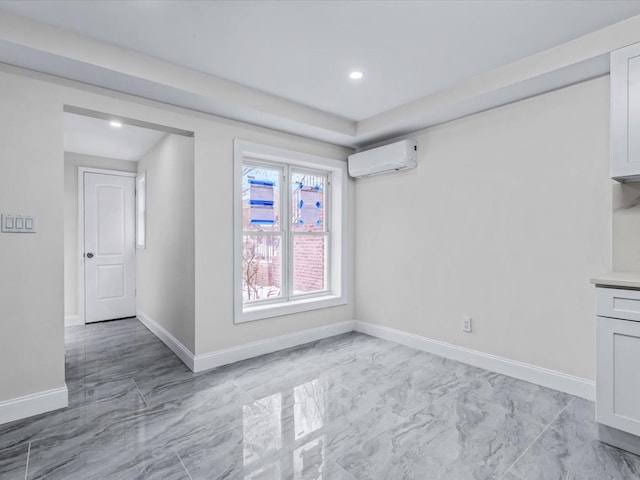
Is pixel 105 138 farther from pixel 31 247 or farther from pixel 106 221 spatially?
pixel 31 247

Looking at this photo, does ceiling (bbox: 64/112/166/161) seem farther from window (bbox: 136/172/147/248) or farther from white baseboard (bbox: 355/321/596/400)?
white baseboard (bbox: 355/321/596/400)

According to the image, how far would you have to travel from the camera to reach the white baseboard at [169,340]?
122 inches

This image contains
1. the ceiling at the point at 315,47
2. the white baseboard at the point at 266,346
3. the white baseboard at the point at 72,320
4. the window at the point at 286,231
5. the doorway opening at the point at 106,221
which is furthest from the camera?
the white baseboard at the point at 72,320

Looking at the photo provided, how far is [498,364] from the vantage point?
2.91m

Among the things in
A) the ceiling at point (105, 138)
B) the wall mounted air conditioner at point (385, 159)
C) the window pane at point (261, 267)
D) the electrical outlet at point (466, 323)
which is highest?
the ceiling at point (105, 138)

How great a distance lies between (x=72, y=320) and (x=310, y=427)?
428 centimetres

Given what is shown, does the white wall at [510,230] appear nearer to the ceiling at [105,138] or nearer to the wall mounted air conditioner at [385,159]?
the wall mounted air conditioner at [385,159]

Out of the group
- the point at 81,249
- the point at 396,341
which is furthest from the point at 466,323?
the point at 81,249

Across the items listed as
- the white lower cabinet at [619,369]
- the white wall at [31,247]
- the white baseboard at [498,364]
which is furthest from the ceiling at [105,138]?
the white lower cabinet at [619,369]

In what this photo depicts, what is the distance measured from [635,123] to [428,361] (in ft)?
7.79

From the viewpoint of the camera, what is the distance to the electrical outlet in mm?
3126

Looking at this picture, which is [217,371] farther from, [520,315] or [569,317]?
[569,317]

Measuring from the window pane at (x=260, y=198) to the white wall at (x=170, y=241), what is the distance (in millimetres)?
607

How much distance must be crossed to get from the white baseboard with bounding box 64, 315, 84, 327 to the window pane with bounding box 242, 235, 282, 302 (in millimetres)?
2871
